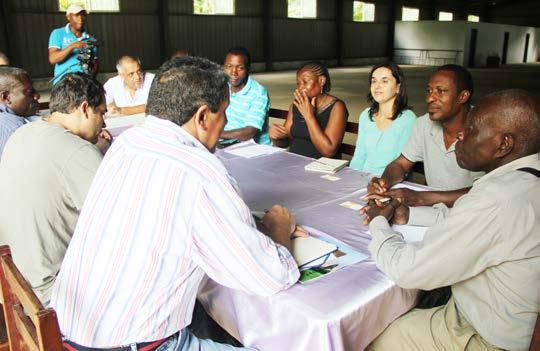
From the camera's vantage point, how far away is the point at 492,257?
1.09m

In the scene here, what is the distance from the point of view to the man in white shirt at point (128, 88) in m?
4.07

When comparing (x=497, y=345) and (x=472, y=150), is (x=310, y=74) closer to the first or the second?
(x=472, y=150)

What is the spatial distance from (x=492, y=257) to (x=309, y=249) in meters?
0.50

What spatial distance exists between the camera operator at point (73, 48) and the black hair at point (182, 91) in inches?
154

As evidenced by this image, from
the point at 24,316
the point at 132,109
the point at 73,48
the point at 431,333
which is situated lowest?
the point at 431,333

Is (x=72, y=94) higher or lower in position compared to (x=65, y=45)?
lower

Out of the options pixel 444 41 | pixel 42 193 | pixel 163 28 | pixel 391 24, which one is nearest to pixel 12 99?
pixel 42 193

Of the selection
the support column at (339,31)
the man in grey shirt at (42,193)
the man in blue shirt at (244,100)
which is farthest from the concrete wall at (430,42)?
the man in grey shirt at (42,193)

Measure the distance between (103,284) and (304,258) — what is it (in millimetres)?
552

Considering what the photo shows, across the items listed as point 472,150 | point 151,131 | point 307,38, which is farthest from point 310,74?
point 307,38

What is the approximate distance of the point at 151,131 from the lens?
1.08 m

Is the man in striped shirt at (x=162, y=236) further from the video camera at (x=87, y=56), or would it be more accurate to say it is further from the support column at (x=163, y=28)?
the support column at (x=163, y=28)

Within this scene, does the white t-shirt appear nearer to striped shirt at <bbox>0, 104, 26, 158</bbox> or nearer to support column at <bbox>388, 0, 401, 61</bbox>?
striped shirt at <bbox>0, 104, 26, 158</bbox>

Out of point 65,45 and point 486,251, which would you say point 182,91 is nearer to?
point 486,251
